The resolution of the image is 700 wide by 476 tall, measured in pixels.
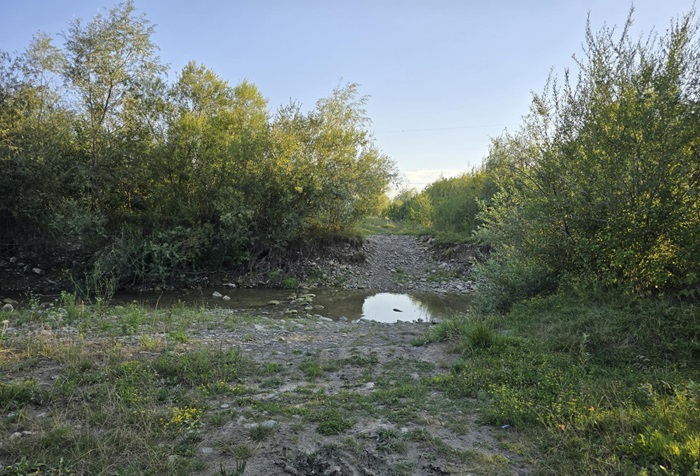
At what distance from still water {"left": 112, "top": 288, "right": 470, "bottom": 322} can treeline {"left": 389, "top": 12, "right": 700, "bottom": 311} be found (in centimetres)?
407

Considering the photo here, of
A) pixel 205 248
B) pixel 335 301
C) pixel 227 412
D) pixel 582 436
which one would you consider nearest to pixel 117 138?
pixel 205 248

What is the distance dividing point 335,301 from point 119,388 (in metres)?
9.82

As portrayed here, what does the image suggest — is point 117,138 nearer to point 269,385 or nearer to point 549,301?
point 269,385

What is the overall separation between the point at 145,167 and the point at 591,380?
15.0 metres

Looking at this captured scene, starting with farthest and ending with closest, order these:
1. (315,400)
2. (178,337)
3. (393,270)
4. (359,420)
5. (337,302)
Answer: (393,270) → (337,302) → (178,337) → (315,400) → (359,420)

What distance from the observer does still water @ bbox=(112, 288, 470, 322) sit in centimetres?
1222

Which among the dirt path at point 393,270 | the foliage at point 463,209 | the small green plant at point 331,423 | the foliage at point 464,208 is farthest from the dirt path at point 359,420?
the foliage at point 464,208

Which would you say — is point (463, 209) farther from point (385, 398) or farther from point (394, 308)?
point (385, 398)

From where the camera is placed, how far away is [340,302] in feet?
45.7

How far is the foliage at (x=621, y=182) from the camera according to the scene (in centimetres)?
638

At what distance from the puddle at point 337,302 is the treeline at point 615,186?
4.14 meters

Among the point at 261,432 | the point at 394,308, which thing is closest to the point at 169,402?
Answer: the point at 261,432

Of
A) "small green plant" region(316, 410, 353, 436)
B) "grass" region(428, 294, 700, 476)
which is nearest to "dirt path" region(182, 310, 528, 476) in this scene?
"small green plant" region(316, 410, 353, 436)

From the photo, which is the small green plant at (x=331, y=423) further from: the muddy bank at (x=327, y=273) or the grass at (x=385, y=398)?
the muddy bank at (x=327, y=273)
